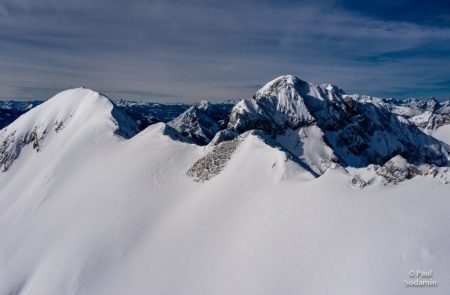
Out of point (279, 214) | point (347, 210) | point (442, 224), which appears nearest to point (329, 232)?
point (347, 210)

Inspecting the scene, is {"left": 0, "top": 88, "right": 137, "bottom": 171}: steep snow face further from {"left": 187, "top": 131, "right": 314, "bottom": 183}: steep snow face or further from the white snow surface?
{"left": 187, "top": 131, "right": 314, "bottom": 183}: steep snow face

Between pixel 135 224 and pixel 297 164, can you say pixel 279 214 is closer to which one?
pixel 297 164

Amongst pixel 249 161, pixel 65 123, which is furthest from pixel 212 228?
pixel 65 123

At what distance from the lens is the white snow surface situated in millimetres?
32312

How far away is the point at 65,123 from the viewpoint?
3708 inches

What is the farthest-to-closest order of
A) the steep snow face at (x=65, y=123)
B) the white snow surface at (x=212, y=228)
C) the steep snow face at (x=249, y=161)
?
1. the steep snow face at (x=65, y=123)
2. the steep snow face at (x=249, y=161)
3. the white snow surface at (x=212, y=228)

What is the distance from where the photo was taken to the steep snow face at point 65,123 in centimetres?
8544

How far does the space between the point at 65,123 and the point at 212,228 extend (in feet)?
210

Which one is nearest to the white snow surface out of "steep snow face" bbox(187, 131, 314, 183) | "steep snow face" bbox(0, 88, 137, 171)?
"steep snow face" bbox(187, 131, 314, 183)

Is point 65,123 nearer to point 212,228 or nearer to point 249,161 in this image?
point 249,161

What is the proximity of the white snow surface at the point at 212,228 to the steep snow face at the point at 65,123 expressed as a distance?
11.9 metres

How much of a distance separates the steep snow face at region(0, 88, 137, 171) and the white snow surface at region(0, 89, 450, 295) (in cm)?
1192

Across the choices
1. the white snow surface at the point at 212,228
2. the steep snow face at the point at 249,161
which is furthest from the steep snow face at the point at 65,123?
the steep snow face at the point at 249,161

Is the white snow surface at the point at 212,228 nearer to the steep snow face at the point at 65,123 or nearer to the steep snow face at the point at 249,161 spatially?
the steep snow face at the point at 249,161
